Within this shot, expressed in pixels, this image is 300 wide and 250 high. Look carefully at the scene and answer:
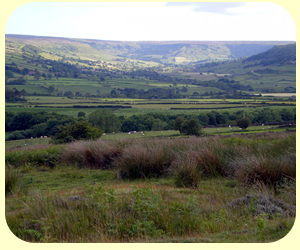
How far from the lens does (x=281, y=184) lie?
6.79 meters

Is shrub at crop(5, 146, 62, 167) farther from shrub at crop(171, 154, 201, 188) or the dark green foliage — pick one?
shrub at crop(171, 154, 201, 188)

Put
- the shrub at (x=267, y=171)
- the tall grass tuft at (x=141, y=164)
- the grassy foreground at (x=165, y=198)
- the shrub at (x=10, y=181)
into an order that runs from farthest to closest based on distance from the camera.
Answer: the tall grass tuft at (x=141, y=164) < the shrub at (x=267, y=171) < the shrub at (x=10, y=181) < the grassy foreground at (x=165, y=198)

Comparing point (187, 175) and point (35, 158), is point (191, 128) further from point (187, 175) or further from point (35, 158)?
point (187, 175)

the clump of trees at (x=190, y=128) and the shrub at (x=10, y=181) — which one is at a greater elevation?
the shrub at (x=10, y=181)

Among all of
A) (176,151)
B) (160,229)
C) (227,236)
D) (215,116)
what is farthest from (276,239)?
(215,116)

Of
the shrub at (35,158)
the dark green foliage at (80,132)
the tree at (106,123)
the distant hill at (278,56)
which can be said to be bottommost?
the tree at (106,123)

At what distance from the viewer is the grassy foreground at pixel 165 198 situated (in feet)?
16.3

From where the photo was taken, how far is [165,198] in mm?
5984

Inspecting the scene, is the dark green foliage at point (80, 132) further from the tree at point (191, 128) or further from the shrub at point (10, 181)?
the tree at point (191, 128)

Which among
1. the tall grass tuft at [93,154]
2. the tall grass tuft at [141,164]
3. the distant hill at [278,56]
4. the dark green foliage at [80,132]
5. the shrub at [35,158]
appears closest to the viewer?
the tall grass tuft at [141,164]

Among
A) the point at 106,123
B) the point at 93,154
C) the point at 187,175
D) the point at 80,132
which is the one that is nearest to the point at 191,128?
the point at 80,132

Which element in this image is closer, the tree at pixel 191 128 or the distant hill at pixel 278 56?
the tree at pixel 191 128

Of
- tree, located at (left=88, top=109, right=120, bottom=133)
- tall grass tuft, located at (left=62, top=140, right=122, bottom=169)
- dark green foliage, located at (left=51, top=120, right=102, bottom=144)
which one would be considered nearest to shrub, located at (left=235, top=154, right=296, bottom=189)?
tall grass tuft, located at (left=62, top=140, right=122, bottom=169)

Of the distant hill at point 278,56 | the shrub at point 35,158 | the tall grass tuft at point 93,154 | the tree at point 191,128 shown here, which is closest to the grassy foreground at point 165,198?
the tall grass tuft at point 93,154
